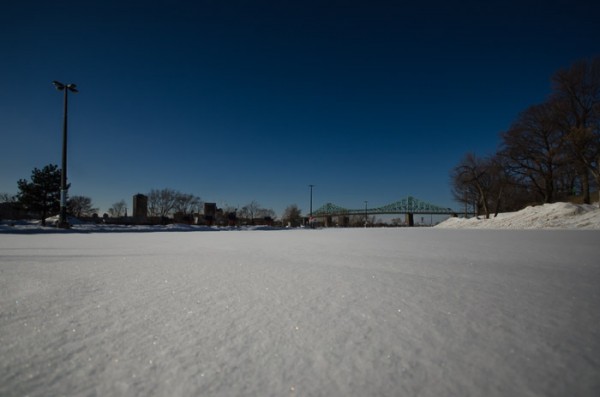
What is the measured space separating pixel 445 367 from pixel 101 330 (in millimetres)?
1150

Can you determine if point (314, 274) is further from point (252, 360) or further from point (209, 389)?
point (209, 389)

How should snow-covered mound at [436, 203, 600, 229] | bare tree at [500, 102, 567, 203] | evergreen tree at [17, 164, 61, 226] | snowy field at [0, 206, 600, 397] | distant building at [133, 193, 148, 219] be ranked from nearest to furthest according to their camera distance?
snowy field at [0, 206, 600, 397] → snow-covered mound at [436, 203, 600, 229] → bare tree at [500, 102, 567, 203] → evergreen tree at [17, 164, 61, 226] → distant building at [133, 193, 148, 219]

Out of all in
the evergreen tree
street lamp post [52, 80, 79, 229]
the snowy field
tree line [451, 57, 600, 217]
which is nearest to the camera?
the snowy field

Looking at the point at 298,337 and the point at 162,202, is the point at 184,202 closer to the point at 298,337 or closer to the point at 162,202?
the point at 162,202

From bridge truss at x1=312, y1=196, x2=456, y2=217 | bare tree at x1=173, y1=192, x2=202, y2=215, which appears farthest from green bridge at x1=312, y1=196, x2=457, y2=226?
bare tree at x1=173, y1=192, x2=202, y2=215

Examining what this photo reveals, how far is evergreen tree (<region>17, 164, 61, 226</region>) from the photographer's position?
2533 centimetres

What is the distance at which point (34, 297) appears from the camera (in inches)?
54.6

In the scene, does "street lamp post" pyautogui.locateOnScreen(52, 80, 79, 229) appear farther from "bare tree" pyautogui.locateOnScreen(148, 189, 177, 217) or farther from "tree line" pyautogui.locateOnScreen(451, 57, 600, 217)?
"bare tree" pyautogui.locateOnScreen(148, 189, 177, 217)

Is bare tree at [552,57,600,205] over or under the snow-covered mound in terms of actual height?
over

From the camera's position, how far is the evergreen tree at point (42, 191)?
25328mm

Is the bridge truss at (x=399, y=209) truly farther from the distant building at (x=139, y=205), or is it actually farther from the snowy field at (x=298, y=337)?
the snowy field at (x=298, y=337)

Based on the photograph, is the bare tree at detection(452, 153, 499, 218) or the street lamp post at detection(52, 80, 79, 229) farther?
the bare tree at detection(452, 153, 499, 218)

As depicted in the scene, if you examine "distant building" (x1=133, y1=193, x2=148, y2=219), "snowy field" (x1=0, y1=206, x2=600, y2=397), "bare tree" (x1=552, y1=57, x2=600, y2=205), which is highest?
"bare tree" (x1=552, y1=57, x2=600, y2=205)

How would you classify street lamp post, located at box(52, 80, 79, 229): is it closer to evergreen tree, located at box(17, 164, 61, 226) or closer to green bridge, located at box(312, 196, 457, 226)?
evergreen tree, located at box(17, 164, 61, 226)
